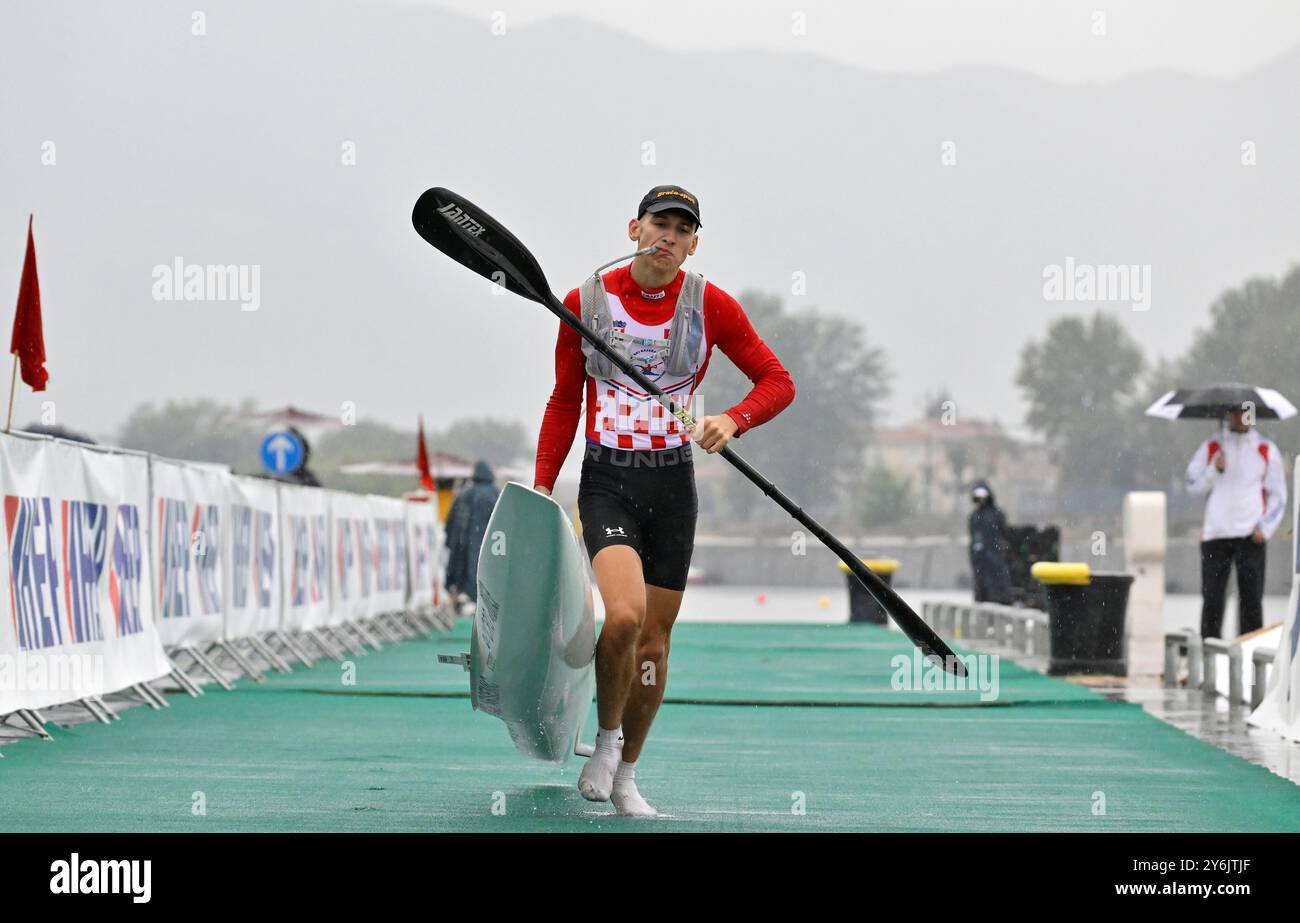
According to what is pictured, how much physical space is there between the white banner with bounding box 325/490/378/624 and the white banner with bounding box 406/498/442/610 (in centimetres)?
285

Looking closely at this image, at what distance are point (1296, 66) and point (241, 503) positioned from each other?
189275 millimetres

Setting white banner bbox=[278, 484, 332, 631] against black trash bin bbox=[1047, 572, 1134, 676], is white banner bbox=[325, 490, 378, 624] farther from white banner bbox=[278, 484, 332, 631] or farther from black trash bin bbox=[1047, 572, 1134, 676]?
black trash bin bbox=[1047, 572, 1134, 676]

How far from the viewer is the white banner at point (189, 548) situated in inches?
453

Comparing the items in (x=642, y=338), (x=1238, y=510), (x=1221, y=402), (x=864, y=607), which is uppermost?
(x=1221, y=402)

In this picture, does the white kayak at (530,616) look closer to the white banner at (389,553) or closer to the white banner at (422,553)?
the white banner at (389,553)

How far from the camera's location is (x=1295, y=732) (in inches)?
360

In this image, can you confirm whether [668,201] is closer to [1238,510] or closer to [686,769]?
[686,769]

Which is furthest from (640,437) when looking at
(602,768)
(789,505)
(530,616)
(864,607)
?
(864,607)

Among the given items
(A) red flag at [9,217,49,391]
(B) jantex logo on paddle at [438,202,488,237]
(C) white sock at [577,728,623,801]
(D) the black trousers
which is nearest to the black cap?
(B) jantex logo on paddle at [438,202,488,237]

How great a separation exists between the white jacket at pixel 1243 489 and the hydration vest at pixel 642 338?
25.0 feet

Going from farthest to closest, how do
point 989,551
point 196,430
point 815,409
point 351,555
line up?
A: point 196,430 → point 815,409 → point 989,551 → point 351,555

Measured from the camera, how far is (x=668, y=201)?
6156 mm
